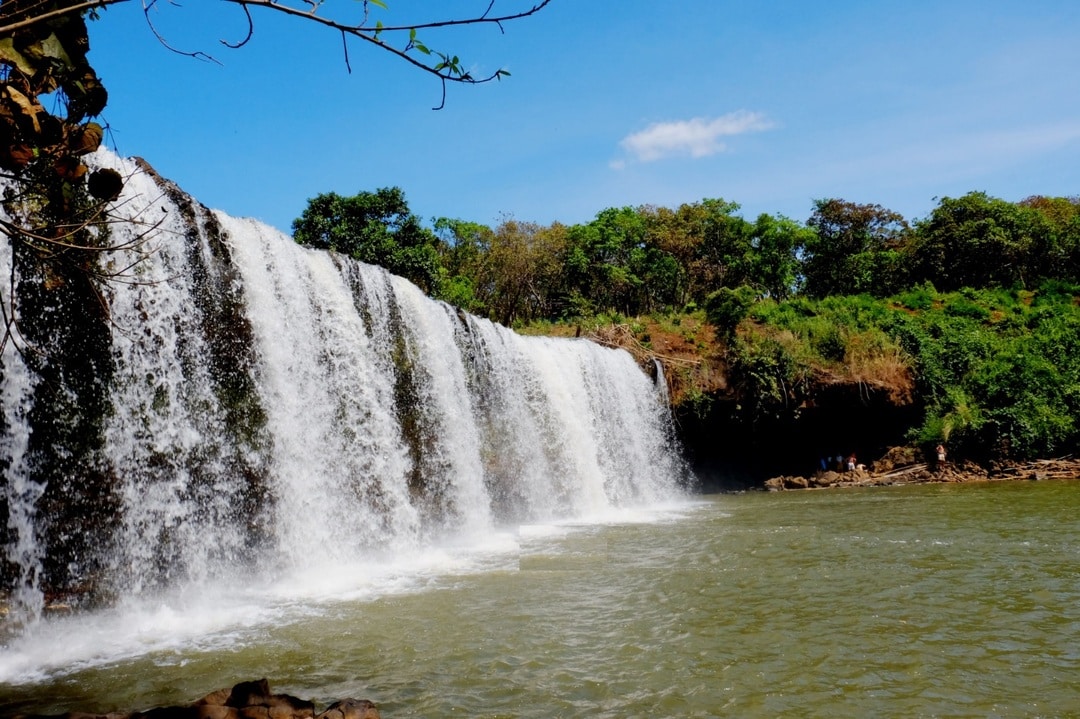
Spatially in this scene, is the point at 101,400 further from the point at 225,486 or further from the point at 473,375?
the point at 473,375

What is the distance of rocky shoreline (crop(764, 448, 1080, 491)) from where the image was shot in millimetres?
20750

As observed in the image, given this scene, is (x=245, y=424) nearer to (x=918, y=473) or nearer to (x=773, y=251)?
(x=918, y=473)

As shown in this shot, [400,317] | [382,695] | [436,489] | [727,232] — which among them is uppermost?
[727,232]

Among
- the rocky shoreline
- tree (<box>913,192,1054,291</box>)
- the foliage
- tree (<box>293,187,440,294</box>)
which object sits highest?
tree (<box>293,187,440,294</box>)

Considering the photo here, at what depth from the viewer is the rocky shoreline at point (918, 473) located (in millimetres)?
20750

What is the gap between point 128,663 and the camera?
234 inches

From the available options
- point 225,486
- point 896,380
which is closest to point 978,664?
point 225,486

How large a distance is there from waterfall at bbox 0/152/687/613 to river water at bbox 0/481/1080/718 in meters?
1.00

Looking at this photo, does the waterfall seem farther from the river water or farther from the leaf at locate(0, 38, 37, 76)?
the leaf at locate(0, 38, 37, 76)

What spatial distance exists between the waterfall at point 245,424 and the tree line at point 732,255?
52.3 ft

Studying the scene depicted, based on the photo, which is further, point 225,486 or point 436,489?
point 436,489

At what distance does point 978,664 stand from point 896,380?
802 inches

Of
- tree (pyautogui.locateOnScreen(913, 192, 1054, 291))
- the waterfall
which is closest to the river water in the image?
the waterfall

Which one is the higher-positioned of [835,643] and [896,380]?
[896,380]
